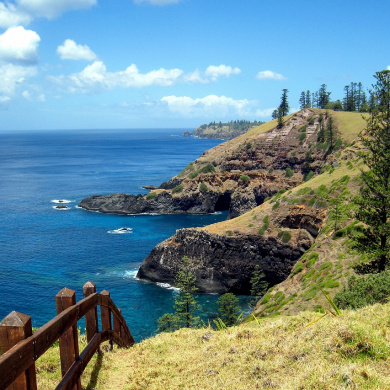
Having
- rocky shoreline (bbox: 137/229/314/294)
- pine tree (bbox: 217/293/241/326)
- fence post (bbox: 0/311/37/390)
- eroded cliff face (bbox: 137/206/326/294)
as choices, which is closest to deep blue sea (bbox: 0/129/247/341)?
rocky shoreline (bbox: 137/229/314/294)

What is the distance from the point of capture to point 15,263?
66.4 m

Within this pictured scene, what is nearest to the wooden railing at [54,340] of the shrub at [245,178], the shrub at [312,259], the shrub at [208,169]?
the shrub at [312,259]

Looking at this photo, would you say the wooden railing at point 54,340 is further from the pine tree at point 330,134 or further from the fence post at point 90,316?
the pine tree at point 330,134

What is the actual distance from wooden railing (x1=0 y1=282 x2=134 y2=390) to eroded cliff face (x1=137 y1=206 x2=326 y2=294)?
172 feet

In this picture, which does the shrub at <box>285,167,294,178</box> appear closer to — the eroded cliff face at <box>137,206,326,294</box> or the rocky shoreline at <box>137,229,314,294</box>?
the eroded cliff face at <box>137,206,326,294</box>

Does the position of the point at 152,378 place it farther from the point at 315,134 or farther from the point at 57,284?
the point at 315,134

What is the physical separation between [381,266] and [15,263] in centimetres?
5798

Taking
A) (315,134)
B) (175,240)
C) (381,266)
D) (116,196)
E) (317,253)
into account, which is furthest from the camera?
(315,134)

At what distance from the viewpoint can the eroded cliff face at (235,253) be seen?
200 ft

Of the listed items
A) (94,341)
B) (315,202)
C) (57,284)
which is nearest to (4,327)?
A: (94,341)

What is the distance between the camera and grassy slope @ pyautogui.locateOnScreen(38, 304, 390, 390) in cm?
758

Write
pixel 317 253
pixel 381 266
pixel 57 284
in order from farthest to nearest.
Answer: pixel 57 284
pixel 317 253
pixel 381 266

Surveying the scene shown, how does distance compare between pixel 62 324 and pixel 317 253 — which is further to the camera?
pixel 317 253

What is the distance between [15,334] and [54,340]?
1.04 meters
